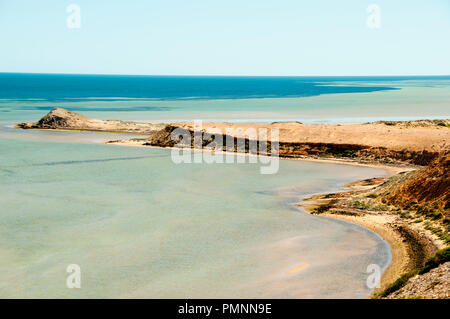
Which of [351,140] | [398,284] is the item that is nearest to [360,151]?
[351,140]

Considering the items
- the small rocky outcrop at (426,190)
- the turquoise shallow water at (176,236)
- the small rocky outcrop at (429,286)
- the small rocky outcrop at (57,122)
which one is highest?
the small rocky outcrop at (57,122)

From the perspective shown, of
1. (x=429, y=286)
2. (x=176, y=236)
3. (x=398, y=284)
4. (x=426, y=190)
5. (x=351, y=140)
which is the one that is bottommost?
(x=176, y=236)

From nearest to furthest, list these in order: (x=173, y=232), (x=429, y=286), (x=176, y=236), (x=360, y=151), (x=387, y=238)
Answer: (x=429, y=286) < (x=387, y=238) < (x=176, y=236) < (x=173, y=232) < (x=360, y=151)

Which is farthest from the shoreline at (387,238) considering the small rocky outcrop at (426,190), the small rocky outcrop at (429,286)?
the small rocky outcrop at (426,190)

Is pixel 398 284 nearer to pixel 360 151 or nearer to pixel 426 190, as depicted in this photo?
pixel 426 190

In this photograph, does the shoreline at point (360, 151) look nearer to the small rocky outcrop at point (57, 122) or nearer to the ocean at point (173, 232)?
the small rocky outcrop at point (57, 122)

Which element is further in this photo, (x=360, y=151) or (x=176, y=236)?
(x=360, y=151)

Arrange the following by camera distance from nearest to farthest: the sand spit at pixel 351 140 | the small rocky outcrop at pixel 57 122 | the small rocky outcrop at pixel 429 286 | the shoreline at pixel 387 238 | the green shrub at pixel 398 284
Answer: the small rocky outcrop at pixel 429 286 < the green shrub at pixel 398 284 < the shoreline at pixel 387 238 < the sand spit at pixel 351 140 < the small rocky outcrop at pixel 57 122

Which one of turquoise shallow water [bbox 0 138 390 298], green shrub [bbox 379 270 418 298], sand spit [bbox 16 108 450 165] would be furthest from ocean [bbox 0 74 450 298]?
sand spit [bbox 16 108 450 165]

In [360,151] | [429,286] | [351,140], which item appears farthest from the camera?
[351,140]

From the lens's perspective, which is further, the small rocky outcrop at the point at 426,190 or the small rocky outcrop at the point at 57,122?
the small rocky outcrop at the point at 57,122
